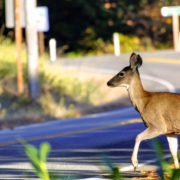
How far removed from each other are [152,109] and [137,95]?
0.31m

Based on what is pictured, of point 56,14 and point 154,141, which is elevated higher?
point 56,14

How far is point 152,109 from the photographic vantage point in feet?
22.1

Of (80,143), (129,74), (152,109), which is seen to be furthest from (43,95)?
(152,109)

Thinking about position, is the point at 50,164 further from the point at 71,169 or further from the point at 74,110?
the point at 74,110

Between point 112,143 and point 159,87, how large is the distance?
10340 millimetres

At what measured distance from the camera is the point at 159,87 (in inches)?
796

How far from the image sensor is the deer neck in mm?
6832

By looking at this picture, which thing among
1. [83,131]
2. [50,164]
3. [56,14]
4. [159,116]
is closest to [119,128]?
[83,131]

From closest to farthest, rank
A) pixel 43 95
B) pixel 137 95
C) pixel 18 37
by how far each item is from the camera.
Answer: pixel 137 95 → pixel 18 37 → pixel 43 95

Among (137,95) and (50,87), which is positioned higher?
(50,87)

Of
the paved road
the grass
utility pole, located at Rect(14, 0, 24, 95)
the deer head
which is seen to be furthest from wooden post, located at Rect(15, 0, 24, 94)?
the deer head

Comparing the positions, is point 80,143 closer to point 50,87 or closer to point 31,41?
point 31,41

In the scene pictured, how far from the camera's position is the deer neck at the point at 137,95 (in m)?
6.83

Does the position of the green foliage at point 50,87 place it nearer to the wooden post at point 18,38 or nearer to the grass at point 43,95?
the grass at point 43,95
